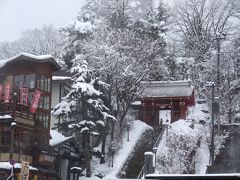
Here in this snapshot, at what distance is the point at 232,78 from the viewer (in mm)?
48906

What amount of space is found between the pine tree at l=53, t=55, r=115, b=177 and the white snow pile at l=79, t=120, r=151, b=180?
1.18 metres

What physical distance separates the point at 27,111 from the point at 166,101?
17.1 meters

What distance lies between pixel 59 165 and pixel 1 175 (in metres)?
6.91

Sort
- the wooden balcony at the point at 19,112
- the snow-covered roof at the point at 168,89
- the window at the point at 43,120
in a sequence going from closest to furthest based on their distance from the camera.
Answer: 1. the wooden balcony at the point at 19,112
2. the window at the point at 43,120
3. the snow-covered roof at the point at 168,89

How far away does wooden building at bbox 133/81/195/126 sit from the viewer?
44969 millimetres

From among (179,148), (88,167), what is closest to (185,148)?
(179,148)

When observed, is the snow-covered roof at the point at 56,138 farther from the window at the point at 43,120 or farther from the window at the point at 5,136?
the window at the point at 5,136

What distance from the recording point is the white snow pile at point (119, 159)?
34156mm

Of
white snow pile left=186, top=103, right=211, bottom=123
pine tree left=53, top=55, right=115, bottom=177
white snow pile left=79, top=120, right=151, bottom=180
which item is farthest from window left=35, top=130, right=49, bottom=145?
white snow pile left=186, top=103, right=211, bottom=123

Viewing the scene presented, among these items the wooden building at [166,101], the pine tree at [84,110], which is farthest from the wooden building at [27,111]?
the wooden building at [166,101]

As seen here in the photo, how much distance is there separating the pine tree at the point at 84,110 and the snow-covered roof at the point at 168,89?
427 inches

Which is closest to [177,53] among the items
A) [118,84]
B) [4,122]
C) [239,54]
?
[239,54]

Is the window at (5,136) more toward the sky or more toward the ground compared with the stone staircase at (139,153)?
more toward the sky

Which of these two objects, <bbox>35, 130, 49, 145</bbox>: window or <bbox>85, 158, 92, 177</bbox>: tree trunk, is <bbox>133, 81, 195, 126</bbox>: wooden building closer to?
<bbox>85, 158, 92, 177</bbox>: tree trunk
